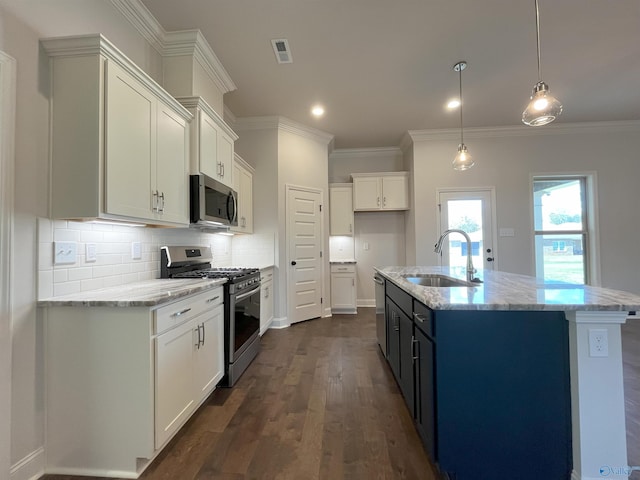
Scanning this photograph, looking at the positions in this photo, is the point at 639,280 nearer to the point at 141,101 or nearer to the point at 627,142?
the point at 627,142

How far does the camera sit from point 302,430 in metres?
1.86

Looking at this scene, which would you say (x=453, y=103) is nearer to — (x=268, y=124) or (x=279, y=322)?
(x=268, y=124)

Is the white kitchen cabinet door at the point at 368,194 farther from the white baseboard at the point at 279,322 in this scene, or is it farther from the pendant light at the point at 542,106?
the pendant light at the point at 542,106

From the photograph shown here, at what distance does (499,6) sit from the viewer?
7.59ft

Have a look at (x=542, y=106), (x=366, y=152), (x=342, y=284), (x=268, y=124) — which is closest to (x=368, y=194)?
(x=366, y=152)

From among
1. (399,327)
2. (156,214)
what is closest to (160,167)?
(156,214)

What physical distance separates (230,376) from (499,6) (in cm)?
363

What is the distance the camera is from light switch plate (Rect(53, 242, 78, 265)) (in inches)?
61.9

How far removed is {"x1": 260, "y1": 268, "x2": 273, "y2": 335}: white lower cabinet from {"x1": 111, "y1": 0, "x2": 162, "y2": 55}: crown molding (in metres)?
2.43

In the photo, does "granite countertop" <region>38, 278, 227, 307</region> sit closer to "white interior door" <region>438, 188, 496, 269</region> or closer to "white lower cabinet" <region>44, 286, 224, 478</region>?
"white lower cabinet" <region>44, 286, 224, 478</region>

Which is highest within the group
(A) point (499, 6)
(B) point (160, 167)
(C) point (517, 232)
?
(A) point (499, 6)

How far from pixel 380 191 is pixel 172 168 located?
378 centimetres

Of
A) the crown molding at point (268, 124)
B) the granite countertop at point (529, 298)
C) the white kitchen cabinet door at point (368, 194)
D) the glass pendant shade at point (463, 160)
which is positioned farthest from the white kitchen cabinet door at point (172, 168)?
the white kitchen cabinet door at point (368, 194)

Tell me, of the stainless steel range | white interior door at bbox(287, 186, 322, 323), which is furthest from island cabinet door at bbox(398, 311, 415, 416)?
white interior door at bbox(287, 186, 322, 323)
